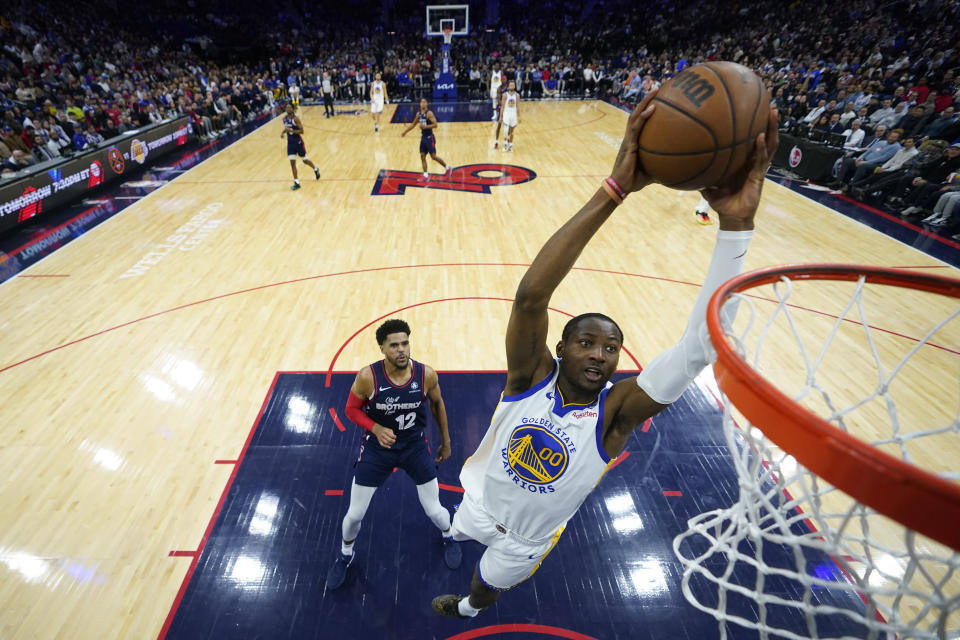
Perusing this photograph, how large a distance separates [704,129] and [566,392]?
1.01 metres

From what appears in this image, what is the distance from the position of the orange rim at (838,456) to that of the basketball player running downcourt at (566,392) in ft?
0.34

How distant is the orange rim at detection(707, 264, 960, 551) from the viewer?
954 mm

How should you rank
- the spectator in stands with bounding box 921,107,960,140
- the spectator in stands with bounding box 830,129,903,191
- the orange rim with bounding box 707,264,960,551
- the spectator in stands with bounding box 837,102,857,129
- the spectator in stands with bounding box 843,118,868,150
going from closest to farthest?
the orange rim with bounding box 707,264,960,551 → the spectator in stands with bounding box 921,107,960,140 → the spectator in stands with bounding box 830,129,903,191 → the spectator in stands with bounding box 843,118,868,150 → the spectator in stands with bounding box 837,102,857,129

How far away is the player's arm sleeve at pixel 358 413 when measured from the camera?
2.93m

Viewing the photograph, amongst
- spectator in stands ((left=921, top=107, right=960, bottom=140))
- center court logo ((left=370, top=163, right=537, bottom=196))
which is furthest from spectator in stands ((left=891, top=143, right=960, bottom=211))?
center court logo ((left=370, top=163, right=537, bottom=196))

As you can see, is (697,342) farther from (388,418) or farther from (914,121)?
(914,121)

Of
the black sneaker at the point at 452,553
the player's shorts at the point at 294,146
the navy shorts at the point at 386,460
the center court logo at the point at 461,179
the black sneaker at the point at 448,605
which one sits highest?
the player's shorts at the point at 294,146

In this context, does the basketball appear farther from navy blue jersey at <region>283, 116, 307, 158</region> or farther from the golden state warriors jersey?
the golden state warriors jersey

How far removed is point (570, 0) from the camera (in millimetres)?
31672

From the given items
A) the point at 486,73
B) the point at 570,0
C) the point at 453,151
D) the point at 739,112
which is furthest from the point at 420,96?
the point at 739,112

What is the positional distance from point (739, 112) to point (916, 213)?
10055mm

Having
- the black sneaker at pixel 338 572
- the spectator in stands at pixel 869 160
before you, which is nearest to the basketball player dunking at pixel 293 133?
the black sneaker at pixel 338 572

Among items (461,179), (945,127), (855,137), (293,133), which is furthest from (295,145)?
(945,127)

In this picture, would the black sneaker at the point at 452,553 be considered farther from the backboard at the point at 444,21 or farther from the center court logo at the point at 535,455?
the backboard at the point at 444,21
